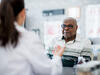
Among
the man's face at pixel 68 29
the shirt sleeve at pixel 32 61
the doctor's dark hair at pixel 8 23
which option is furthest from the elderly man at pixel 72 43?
the doctor's dark hair at pixel 8 23

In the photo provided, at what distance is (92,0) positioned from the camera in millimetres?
3799

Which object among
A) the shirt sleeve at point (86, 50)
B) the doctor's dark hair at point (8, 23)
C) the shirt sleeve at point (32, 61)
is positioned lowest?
the shirt sleeve at point (86, 50)

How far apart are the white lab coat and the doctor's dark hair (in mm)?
30

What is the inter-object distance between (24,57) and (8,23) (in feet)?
0.65

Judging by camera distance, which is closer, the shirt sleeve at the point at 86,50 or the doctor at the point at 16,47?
the doctor at the point at 16,47

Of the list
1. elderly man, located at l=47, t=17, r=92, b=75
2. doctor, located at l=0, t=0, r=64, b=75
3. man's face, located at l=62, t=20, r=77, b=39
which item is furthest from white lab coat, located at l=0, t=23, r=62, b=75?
man's face, located at l=62, t=20, r=77, b=39

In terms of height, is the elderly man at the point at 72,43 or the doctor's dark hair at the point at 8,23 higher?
the doctor's dark hair at the point at 8,23

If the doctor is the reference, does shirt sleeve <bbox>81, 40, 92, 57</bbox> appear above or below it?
below

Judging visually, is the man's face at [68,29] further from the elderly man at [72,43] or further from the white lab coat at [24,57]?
the white lab coat at [24,57]

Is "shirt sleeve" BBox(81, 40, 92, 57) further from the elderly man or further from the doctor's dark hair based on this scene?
the doctor's dark hair

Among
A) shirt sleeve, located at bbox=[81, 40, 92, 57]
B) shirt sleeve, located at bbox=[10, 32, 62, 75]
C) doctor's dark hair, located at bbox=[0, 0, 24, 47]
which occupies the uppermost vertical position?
doctor's dark hair, located at bbox=[0, 0, 24, 47]

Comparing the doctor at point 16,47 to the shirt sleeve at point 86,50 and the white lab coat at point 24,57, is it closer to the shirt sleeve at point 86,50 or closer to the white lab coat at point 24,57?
the white lab coat at point 24,57

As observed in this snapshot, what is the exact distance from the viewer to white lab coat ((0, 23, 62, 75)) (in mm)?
903

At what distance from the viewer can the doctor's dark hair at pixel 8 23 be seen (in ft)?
2.87
